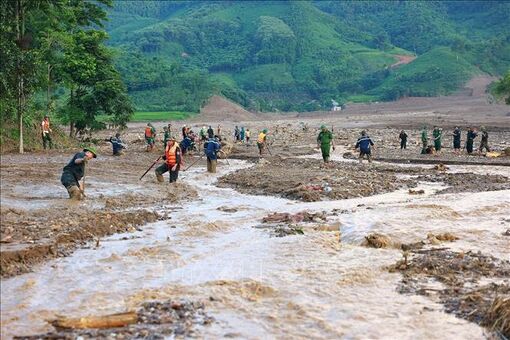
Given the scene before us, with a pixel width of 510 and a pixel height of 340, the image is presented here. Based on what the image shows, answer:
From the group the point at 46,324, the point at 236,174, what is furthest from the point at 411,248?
the point at 236,174

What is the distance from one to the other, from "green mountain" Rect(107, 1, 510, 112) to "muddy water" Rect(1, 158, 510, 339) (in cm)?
9553

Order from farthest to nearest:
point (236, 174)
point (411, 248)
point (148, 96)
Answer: point (148, 96) → point (236, 174) → point (411, 248)

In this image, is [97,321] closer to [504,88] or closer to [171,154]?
[171,154]

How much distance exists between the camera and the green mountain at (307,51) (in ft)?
388

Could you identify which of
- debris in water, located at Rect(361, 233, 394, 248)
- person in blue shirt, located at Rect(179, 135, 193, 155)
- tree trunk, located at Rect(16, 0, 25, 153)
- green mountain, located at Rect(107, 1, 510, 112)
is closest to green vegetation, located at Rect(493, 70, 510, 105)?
person in blue shirt, located at Rect(179, 135, 193, 155)

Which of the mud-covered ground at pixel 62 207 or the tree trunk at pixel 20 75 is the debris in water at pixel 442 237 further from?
the tree trunk at pixel 20 75

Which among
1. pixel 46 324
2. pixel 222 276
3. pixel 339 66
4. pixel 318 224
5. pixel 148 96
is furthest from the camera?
pixel 339 66

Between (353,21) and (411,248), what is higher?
(353,21)

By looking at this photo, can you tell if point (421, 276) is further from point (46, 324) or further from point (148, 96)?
point (148, 96)

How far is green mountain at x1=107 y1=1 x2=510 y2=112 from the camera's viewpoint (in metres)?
118

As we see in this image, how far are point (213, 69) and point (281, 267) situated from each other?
148360 mm

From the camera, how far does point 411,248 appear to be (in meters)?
12.3

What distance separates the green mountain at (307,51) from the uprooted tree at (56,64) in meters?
68.5

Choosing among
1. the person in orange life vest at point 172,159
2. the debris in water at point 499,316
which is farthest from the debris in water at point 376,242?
the person in orange life vest at point 172,159
